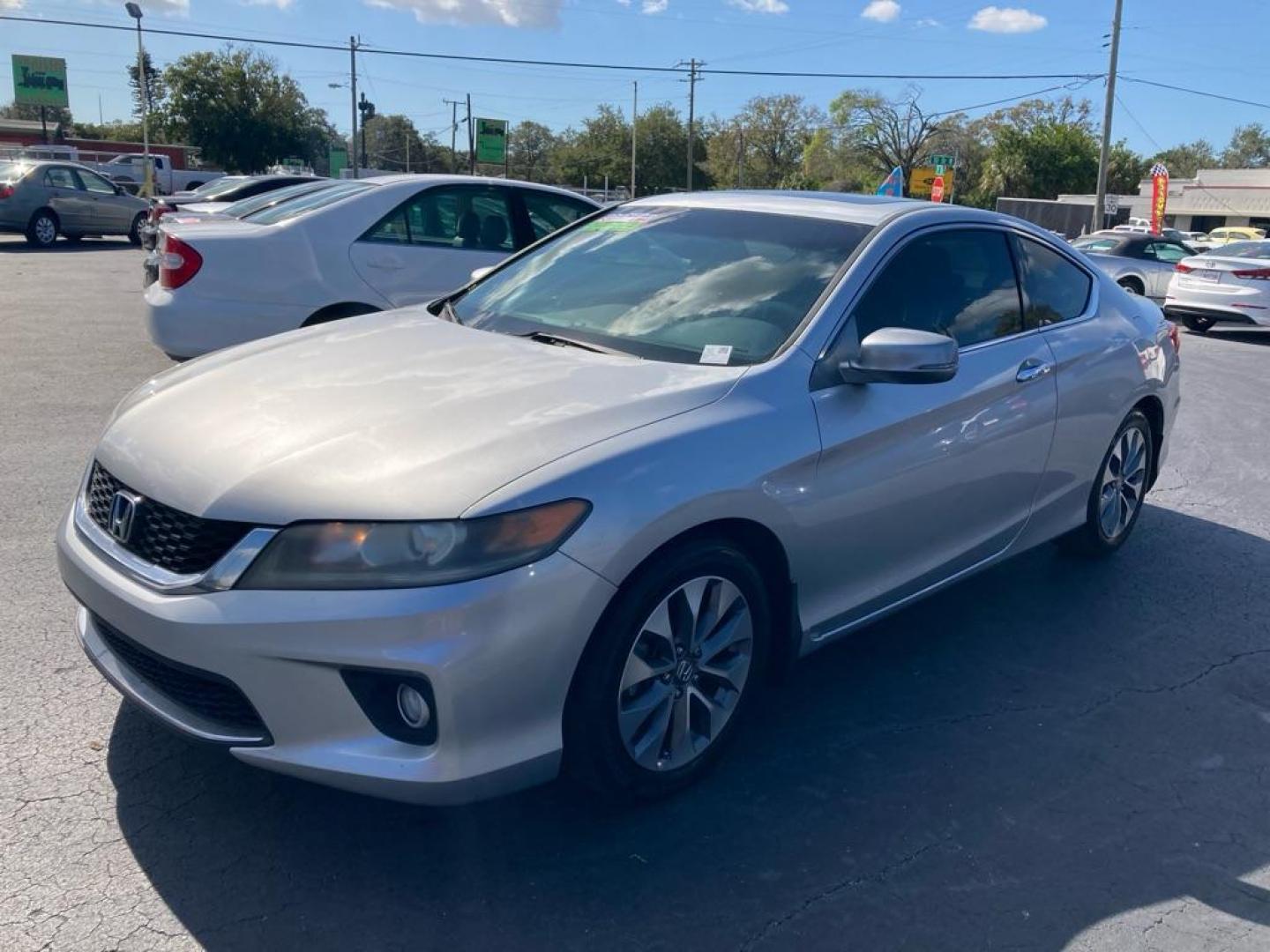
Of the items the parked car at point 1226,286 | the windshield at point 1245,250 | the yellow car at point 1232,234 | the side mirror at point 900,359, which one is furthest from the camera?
the yellow car at point 1232,234

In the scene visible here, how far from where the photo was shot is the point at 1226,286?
1525 centimetres

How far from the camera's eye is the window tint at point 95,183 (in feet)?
72.2

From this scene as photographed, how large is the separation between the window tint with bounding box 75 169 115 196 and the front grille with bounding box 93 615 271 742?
880 inches

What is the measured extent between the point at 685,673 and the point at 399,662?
0.90 metres

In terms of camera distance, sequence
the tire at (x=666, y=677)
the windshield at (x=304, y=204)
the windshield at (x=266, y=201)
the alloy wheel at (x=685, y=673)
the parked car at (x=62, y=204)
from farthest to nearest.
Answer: the parked car at (x=62, y=204) < the windshield at (x=266, y=201) < the windshield at (x=304, y=204) < the alloy wheel at (x=685, y=673) < the tire at (x=666, y=677)

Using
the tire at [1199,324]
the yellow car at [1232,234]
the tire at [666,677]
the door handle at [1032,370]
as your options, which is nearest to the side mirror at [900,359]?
the tire at [666,677]

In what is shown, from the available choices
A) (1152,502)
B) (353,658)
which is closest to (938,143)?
(1152,502)

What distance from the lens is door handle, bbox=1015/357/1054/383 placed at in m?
4.10

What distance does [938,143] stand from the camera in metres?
75.9

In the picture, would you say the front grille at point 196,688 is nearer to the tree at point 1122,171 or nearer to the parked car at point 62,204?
the parked car at point 62,204

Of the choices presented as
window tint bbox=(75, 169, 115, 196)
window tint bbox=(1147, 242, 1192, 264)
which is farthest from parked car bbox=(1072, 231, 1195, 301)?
window tint bbox=(75, 169, 115, 196)

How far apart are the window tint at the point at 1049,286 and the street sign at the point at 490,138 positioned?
60.7 metres

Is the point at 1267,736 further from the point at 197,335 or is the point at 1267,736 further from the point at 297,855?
the point at 197,335

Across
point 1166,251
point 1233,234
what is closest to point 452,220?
point 1166,251
